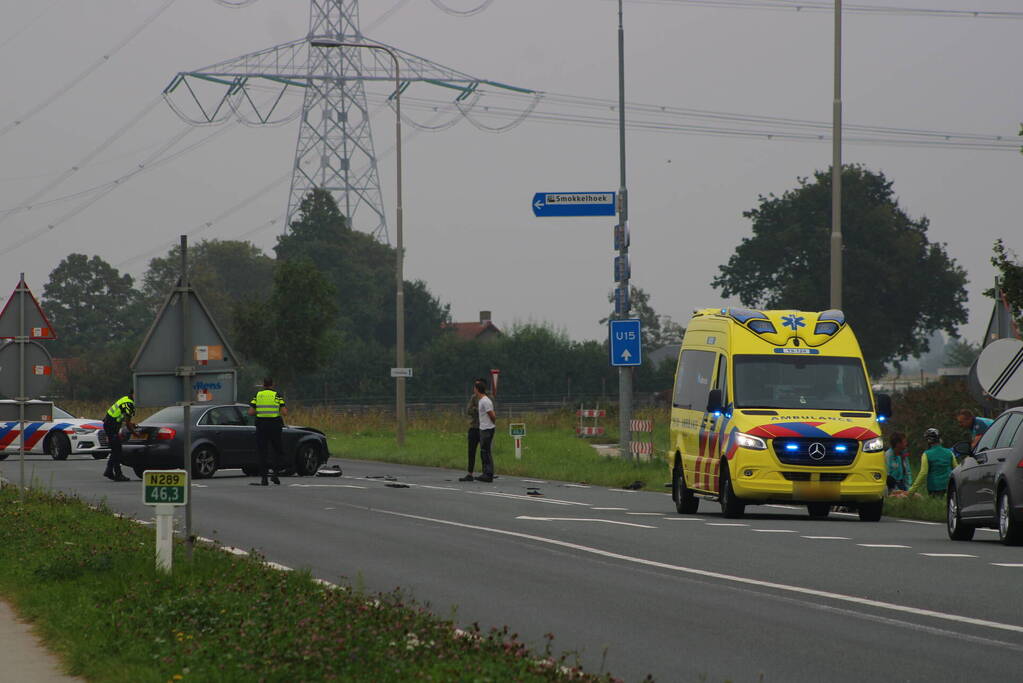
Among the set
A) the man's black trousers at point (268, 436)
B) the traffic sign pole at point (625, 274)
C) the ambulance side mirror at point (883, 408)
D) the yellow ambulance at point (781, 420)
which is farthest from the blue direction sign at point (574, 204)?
the ambulance side mirror at point (883, 408)

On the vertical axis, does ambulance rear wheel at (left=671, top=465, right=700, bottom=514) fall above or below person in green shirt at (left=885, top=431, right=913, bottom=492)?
below

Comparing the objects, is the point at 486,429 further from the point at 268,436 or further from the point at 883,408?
the point at 883,408

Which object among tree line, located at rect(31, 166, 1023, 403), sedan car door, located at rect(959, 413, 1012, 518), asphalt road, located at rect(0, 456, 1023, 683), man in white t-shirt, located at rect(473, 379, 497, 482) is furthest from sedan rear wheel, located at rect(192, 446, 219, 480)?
tree line, located at rect(31, 166, 1023, 403)

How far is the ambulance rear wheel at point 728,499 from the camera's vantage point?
20000 mm

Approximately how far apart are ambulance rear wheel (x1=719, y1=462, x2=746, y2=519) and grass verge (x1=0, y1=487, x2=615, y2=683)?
8064 mm

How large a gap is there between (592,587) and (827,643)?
304cm

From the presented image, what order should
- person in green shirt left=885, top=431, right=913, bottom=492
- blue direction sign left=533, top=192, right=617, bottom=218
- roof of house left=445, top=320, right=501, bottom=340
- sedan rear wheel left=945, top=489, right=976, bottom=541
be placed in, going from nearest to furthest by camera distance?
1. sedan rear wheel left=945, top=489, right=976, bottom=541
2. person in green shirt left=885, top=431, right=913, bottom=492
3. blue direction sign left=533, top=192, right=617, bottom=218
4. roof of house left=445, top=320, right=501, bottom=340

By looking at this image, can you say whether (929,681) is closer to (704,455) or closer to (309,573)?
(309,573)

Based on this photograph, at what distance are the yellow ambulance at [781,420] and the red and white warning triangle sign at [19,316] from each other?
8321mm

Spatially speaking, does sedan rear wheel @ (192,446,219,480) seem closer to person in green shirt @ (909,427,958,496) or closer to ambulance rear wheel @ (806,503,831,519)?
ambulance rear wheel @ (806,503,831,519)

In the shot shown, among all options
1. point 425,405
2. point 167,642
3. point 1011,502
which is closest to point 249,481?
point 1011,502

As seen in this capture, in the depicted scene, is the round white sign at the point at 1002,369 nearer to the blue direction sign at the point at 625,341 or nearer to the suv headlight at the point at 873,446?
the suv headlight at the point at 873,446

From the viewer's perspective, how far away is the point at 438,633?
883 cm

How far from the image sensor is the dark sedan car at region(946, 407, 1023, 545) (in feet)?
53.5
